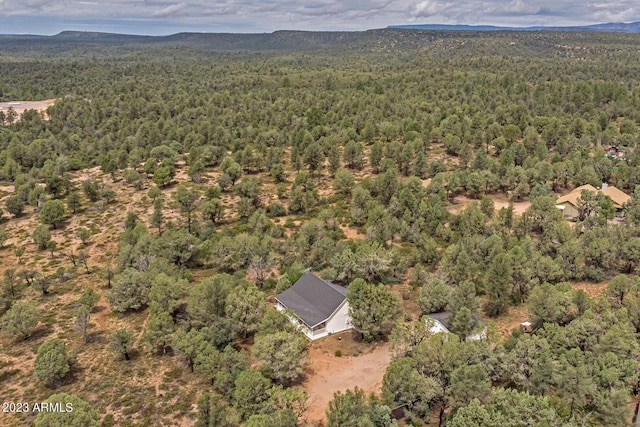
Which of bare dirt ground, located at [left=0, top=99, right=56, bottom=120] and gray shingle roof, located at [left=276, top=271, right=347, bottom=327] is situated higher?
bare dirt ground, located at [left=0, top=99, right=56, bottom=120]

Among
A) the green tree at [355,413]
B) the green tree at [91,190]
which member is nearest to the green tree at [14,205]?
the green tree at [91,190]

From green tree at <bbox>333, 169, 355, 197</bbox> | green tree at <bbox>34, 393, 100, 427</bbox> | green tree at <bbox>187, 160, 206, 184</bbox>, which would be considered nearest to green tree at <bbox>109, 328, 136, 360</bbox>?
green tree at <bbox>34, 393, 100, 427</bbox>

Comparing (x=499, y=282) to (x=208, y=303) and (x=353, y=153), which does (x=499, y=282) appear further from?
(x=353, y=153)

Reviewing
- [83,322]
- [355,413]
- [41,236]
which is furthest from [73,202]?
[355,413]

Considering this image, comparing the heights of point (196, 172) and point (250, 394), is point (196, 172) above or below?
below

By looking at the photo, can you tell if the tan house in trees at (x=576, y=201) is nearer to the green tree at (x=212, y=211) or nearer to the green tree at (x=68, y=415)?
the green tree at (x=212, y=211)

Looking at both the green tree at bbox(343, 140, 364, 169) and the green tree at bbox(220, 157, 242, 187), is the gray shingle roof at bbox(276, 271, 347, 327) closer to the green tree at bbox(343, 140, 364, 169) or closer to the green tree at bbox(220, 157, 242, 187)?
the green tree at bbox(220, 157, 242, 187)

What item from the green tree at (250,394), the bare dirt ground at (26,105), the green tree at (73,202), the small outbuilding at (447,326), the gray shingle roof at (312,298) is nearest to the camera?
the green tree at (250,394)
